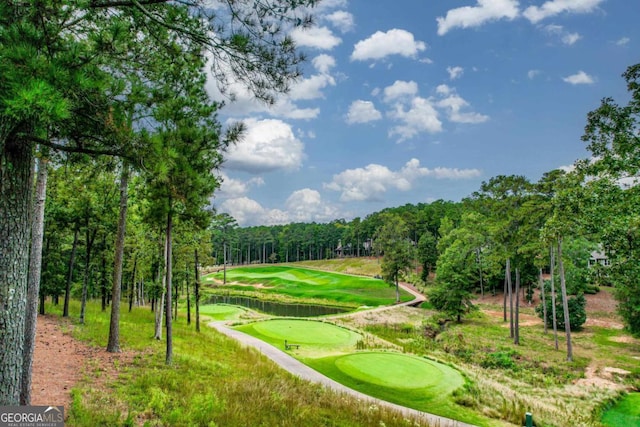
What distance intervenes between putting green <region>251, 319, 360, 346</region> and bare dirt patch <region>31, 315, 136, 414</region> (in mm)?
12139

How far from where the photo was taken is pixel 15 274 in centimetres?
451

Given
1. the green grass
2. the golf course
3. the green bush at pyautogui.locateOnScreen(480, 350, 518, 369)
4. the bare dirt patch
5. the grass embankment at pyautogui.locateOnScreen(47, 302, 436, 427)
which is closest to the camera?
the grass embankment at pyautogui.locateOnScreen(47, 302, 436, 427)

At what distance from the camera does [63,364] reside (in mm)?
10492

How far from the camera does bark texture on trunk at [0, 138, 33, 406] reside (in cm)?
439

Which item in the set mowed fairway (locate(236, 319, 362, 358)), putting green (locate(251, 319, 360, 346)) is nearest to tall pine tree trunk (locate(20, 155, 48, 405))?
mowed fairway (locate(236, 319, 362, 358))

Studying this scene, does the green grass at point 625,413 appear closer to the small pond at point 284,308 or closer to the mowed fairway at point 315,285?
the small pond at point 284,308

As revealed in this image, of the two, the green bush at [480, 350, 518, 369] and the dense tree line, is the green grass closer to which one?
the green bush at [480, 350, 518, 369]

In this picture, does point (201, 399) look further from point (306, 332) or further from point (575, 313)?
point (575, 313)

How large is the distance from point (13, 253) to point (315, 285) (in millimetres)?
61396

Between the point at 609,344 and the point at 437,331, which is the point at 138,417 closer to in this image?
the point at 437,331

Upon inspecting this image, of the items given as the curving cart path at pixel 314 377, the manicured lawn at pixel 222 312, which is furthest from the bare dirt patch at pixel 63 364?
the manicured lawn at pixel 222 312

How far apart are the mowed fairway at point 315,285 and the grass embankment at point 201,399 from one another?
123ft

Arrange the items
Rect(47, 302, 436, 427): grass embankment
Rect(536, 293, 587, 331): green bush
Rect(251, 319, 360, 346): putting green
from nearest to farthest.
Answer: Rect(47, 302, 436, 427): grass embankment, Rect(251, 319, 360, 346): putting green, Rect(536, 293, 587, 331): green bush

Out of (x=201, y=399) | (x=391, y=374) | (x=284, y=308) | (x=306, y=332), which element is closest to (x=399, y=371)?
(x=391, y=374)
